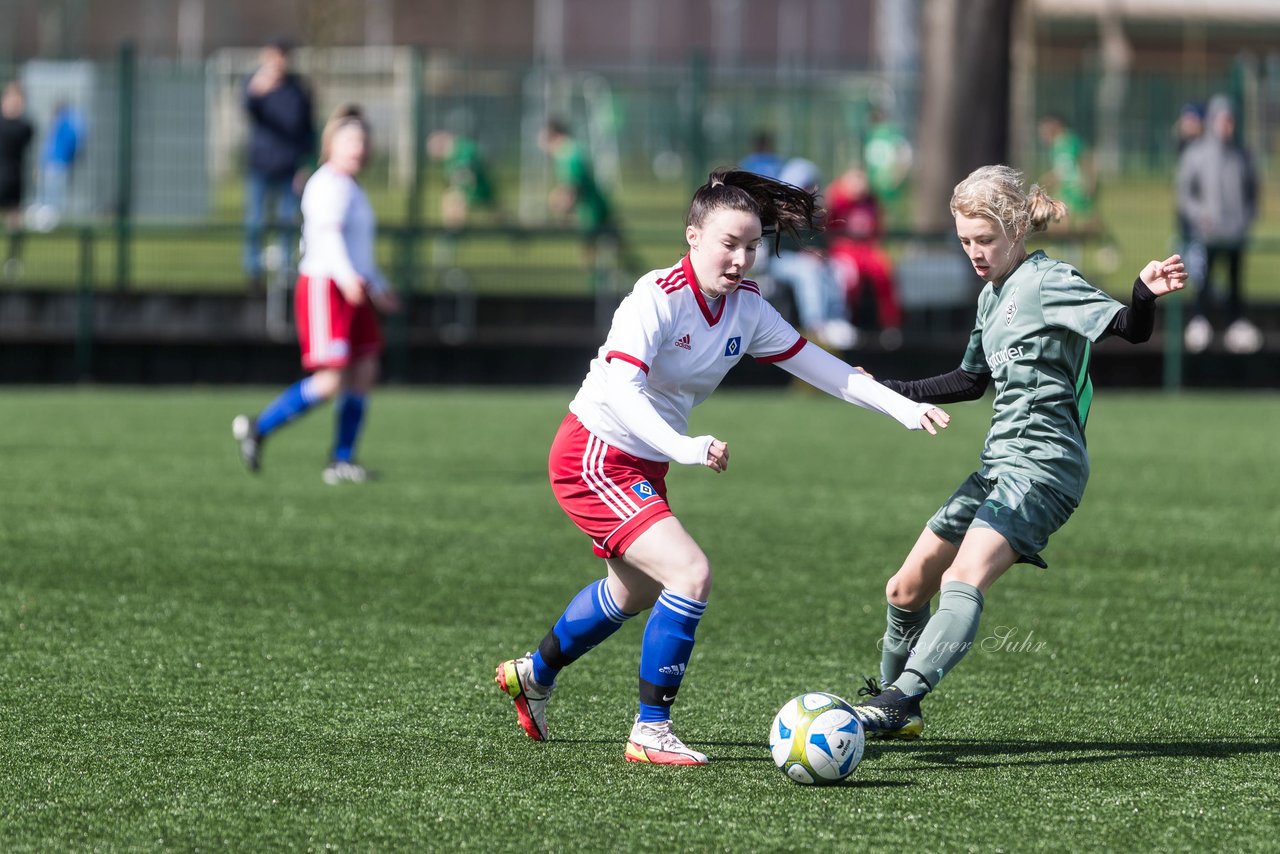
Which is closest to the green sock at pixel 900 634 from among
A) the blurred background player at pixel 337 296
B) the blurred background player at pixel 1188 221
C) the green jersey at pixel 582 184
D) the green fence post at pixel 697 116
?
the blurred background player at pixel 337 296

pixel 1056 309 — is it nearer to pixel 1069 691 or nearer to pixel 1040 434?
pixel 1040 434

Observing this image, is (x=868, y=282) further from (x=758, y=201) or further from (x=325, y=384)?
(x=758, y=201)

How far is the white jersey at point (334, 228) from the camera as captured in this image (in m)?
10.2

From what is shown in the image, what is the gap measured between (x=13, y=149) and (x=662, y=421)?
15021 mm

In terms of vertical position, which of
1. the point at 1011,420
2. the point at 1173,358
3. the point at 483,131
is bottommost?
the point at 1173,358

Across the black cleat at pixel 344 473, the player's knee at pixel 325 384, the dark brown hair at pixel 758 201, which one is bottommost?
the black cleat at pixel 344 473

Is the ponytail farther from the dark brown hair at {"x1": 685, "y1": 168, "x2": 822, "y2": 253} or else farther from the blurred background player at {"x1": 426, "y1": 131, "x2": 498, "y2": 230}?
the blurred background player at {"x1": 426, "y1": 131, "x2": 498, "y2": 230}

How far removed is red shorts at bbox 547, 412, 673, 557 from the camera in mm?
4809

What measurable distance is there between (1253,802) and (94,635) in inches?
152

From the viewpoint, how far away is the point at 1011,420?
4930 mm

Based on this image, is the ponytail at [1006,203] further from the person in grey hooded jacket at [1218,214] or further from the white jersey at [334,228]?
the person in grey hooded jacket at [1218,214]

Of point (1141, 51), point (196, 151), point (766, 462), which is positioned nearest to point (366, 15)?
point (1141, 51)

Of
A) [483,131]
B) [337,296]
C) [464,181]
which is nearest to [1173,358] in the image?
[483,131]

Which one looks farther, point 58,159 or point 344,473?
point 58,159
